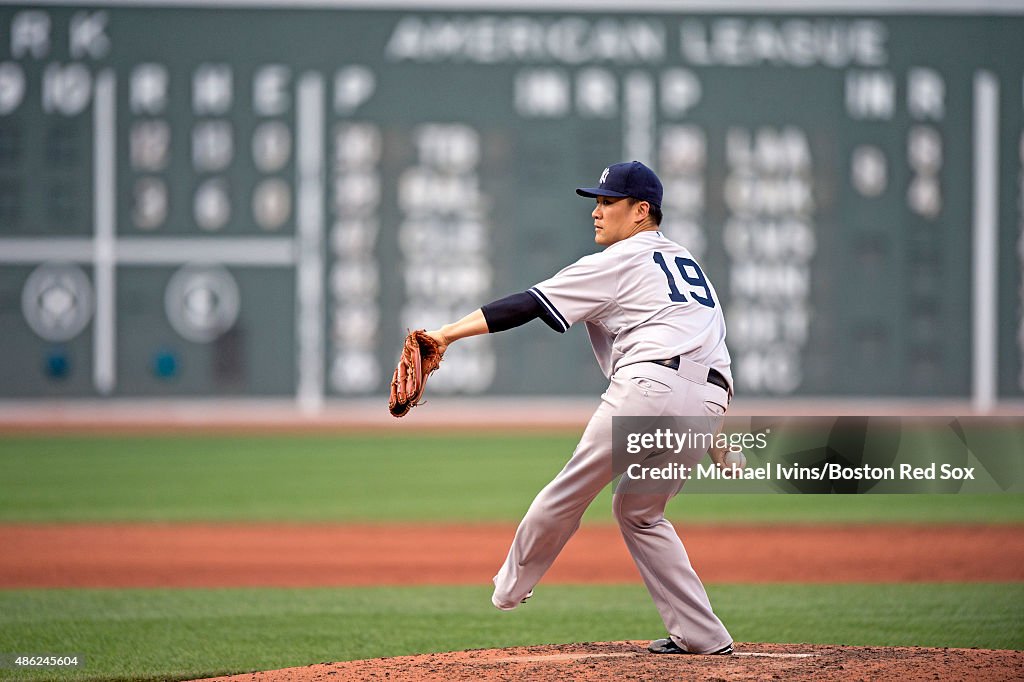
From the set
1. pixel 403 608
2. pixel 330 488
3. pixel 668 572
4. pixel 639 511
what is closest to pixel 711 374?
pixel 639 511

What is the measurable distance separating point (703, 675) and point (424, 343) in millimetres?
1215

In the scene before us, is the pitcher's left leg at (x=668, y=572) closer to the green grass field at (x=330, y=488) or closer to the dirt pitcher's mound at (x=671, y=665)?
the dirt pitcher's mound at (x=671, y=665)

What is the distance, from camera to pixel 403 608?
6.00m

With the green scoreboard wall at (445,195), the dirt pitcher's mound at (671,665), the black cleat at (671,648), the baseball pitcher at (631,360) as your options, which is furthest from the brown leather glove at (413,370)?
the green scoreboard wall at (445,195)

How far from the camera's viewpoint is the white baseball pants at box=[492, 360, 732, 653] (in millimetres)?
3660

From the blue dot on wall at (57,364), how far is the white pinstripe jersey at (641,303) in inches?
757

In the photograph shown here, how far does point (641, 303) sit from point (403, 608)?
2771 mm

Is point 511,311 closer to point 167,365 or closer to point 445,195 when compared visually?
point 445,195

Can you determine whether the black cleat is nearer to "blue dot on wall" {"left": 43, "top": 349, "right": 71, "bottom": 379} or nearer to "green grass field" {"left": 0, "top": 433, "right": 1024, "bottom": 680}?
"green grass field" {"left": 0, "top": 433, "right": 1024, "bottom": 680}

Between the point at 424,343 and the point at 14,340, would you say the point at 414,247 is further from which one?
the point at 424,343

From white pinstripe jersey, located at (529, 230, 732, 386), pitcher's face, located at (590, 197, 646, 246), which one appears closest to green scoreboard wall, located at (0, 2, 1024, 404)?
pitcher's face, located at (590, 197, 646, 246)

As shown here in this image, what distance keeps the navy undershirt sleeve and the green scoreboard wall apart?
1719cm

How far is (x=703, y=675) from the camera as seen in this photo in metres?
3.65

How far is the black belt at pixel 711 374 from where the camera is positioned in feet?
12.1
